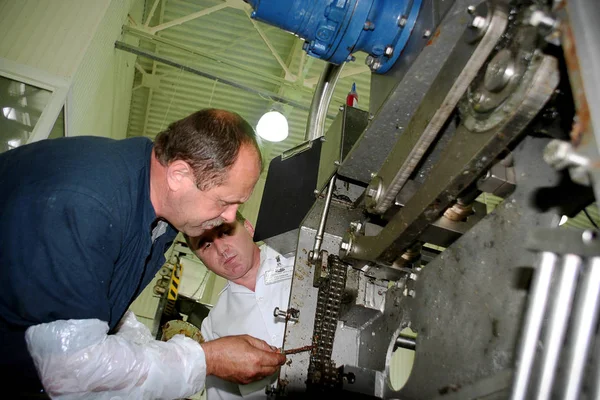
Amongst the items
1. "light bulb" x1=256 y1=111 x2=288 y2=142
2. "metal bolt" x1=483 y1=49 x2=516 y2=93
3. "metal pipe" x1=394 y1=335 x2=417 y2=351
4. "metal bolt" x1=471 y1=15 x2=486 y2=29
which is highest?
"light bulb" x1=256 y1=111 x2=288 y2=142

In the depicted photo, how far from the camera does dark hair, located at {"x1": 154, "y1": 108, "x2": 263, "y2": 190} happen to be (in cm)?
136

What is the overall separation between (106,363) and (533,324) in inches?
45.3

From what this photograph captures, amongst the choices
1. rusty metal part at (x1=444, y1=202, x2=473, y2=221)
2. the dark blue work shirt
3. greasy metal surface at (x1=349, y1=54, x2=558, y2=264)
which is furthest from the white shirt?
rusty metal part at (x1=444, y1=202, x2=473, y2=221)

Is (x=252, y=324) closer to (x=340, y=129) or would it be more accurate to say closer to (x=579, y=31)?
(x=340, y=129)

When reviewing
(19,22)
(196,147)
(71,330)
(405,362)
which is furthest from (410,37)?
(405,362)

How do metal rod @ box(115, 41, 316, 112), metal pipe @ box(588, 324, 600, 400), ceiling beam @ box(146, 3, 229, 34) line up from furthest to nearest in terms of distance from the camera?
metal rod @ box(115, 41, 316, 112) → ceiling beam @ box(146, 3, 229, 34) → metal pipe @ box(588, 324, 600, 400)

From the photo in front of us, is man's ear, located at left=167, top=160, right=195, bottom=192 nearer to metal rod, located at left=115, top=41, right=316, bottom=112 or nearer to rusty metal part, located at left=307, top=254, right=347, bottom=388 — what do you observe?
rusty metal part, located at left=307, top=254, right=347, bottom=388

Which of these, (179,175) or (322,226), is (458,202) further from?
(179,175)

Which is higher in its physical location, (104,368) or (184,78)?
(184,78)

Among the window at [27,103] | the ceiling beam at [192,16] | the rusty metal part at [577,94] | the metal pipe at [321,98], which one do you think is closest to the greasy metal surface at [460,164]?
the rusty metal part at [577,94]

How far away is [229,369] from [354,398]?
501mm

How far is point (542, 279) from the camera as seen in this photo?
46cm

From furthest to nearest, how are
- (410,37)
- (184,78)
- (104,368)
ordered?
(184,78) → (104,368) → (410,37)

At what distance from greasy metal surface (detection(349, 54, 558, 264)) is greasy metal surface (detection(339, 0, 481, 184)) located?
0.16m
